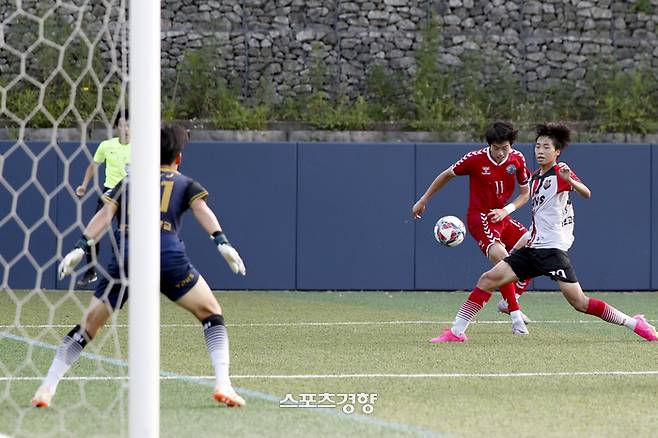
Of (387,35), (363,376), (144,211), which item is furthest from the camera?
(387,35)

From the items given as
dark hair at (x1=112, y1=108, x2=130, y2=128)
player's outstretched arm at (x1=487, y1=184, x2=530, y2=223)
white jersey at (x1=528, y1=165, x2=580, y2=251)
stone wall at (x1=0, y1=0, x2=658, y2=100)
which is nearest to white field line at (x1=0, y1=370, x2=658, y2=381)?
dark hair at (x1=112, y1=108, x2=130, y2=128)

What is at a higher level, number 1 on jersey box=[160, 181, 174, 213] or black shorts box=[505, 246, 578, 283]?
number 1 on jersey box=[160, 181, 174, 213]

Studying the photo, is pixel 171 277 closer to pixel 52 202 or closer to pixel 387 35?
pixel 52 202

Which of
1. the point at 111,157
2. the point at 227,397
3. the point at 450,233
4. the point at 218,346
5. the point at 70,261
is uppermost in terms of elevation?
the point at 111,157

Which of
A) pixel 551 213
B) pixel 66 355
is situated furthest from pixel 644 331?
pixel 66 355

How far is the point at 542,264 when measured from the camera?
1025 cm

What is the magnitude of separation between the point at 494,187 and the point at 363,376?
4096mm

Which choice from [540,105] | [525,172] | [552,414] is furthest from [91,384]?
[540,105]

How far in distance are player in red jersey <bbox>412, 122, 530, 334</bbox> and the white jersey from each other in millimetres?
970

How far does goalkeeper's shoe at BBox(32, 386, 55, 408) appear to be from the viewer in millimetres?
6738

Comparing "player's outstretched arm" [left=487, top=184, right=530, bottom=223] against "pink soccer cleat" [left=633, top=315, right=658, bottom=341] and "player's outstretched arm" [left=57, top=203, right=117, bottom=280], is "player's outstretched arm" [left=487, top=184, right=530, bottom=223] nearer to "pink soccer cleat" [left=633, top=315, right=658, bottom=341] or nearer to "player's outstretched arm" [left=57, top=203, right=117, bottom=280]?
"pink soccer cleat" [left=633, top=315, right=658, bottom=341]

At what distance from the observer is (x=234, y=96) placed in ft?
69.0

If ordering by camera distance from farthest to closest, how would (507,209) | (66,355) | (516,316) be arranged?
(507,209)
(516,316)
(66,355)

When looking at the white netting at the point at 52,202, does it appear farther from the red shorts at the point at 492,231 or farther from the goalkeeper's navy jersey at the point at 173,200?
the red shorts at the point at 492,231
